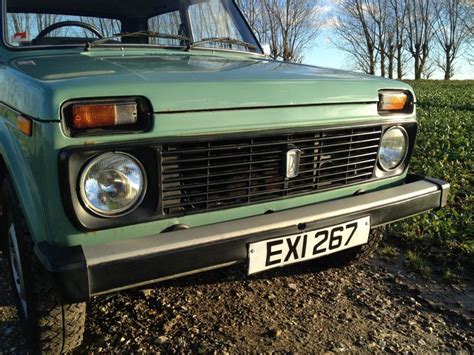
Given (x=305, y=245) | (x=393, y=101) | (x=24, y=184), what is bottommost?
(x=305, y=245)

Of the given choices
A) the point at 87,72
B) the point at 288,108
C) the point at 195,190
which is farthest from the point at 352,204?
the point at 87,72

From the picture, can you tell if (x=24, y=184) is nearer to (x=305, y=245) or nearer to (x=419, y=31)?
(x=305, y=245)

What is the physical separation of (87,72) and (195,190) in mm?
689


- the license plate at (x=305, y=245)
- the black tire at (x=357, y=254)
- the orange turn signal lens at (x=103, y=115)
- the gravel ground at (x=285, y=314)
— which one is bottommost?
the gravel ground at (x=285, y=314)

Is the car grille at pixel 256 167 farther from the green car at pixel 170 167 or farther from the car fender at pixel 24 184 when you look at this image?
the car fender at pixel 24 184

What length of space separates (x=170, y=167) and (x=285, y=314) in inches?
49.7

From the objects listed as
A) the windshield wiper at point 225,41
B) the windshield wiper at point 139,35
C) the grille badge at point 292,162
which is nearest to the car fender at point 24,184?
the windshield wiper at point 139,35

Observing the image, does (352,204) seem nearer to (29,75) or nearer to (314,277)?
(314,277)

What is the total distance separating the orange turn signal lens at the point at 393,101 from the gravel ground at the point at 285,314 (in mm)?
1184

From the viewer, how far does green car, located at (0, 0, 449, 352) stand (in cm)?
181

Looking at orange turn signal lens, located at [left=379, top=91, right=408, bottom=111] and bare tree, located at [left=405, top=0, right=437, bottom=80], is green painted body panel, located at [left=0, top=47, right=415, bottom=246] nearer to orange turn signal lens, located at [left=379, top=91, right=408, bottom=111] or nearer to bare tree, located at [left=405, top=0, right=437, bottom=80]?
orange turn signal lens, located at [left=379, top=91, right=408, bottom=111]

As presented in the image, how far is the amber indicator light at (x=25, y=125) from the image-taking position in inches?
72.6

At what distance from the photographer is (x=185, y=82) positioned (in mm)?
1990

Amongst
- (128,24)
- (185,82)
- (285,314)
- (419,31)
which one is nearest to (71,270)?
(185,82)
